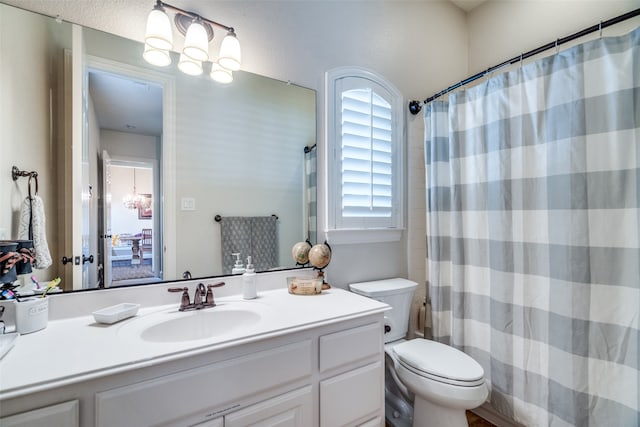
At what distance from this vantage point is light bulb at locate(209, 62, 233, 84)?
1.34 metres

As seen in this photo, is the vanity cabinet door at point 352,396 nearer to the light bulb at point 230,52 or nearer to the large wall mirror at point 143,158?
the large wall mirror at point 143,158

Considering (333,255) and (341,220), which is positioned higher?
(341,220)

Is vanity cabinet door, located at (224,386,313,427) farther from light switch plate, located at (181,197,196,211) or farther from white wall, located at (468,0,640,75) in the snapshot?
white wall, located at (468,0,640,75)

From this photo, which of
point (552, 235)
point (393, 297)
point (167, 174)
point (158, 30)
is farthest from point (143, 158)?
point (552, 235)

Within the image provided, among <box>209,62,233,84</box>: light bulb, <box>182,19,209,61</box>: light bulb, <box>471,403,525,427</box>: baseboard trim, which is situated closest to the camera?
<box>182,19,209,61</box>: light bulb

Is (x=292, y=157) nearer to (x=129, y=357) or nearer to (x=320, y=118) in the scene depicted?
(x=320, y=118)

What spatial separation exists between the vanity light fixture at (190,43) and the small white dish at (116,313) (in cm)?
102

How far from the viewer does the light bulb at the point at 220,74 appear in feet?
4.41

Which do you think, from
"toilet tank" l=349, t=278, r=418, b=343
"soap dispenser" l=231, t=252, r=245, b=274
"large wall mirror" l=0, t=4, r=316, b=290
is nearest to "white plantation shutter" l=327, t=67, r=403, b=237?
"large wall mirror" l=0, t=4, r=316, b=290

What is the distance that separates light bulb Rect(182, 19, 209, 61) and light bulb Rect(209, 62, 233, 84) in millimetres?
80

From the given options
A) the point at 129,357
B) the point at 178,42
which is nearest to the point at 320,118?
the point at 178,42

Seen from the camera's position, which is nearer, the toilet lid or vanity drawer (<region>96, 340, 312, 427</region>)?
vanity drawer (<region>96, 340, 312, 427</region>)

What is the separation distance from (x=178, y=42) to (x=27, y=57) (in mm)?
533

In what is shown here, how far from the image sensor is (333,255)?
5.49 ft
